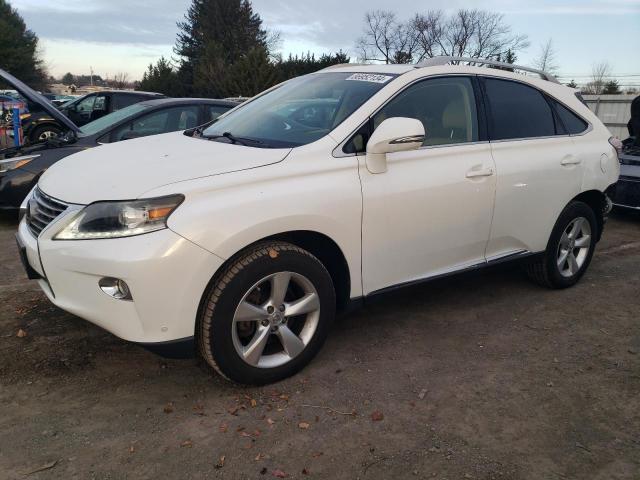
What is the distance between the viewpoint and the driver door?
3.15 metres

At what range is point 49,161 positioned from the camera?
19.9 feet

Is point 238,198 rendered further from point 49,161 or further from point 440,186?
point 49,161

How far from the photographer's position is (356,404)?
2830 millimetres

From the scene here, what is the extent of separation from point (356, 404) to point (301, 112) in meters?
1.83

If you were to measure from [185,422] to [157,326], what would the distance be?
1.68 feet

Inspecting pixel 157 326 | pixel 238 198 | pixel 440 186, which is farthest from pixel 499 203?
pixel 157 326

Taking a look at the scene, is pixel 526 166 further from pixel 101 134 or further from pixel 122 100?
pixel 122 100

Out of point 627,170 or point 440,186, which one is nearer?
point 440,186

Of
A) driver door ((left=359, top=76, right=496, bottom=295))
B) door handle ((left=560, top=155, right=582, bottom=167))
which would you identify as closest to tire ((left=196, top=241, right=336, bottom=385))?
driver door ((left=359, top=76, right=496, bottom=295))

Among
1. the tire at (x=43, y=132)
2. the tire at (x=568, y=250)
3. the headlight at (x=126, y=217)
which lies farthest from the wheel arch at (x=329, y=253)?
the tire at (x=43, y=132)

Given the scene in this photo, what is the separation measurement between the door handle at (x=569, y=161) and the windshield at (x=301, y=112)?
5.36ft

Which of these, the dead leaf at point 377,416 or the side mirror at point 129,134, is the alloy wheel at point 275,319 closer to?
the dead leaf at point 377,416

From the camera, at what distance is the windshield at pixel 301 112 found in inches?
127

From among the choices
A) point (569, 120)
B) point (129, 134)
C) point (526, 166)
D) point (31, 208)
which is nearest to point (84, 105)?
point (129, 134)
